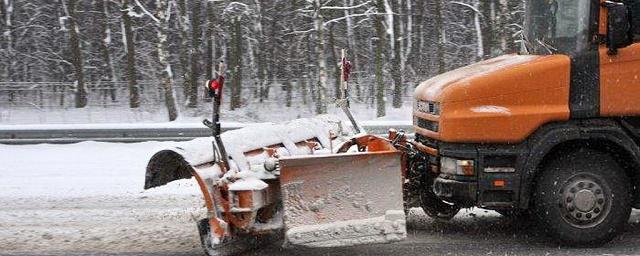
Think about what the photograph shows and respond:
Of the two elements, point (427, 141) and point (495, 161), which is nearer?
point (495, 161)

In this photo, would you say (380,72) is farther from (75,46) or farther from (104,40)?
(104,40)

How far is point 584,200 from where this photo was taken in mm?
5883

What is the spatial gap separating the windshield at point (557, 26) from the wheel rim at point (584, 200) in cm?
107

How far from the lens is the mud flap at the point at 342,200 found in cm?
552

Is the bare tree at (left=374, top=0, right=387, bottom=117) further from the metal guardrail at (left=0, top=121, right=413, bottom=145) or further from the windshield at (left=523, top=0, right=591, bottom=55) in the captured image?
the windshield at (left=523, top=0, right=591, bottom=55)

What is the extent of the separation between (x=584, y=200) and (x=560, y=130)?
627mm

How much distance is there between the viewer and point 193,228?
23.1ft

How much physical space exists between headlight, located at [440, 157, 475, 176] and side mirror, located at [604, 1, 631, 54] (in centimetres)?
144

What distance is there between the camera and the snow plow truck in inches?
220

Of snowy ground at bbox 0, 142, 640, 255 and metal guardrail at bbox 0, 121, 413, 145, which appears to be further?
metal guardrail at bbox 0, 121, 413, 145

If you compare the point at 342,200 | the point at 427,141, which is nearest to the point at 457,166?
the point at 427,141

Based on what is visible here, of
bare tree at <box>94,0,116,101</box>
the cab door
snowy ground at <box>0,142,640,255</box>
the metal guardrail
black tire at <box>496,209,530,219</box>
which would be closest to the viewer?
the cab door

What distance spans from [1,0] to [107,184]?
21.8 metres

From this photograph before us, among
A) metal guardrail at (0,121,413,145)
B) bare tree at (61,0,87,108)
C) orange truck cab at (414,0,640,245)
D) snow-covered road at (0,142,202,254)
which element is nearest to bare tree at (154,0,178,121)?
bare tree at (61,0,87,108)
